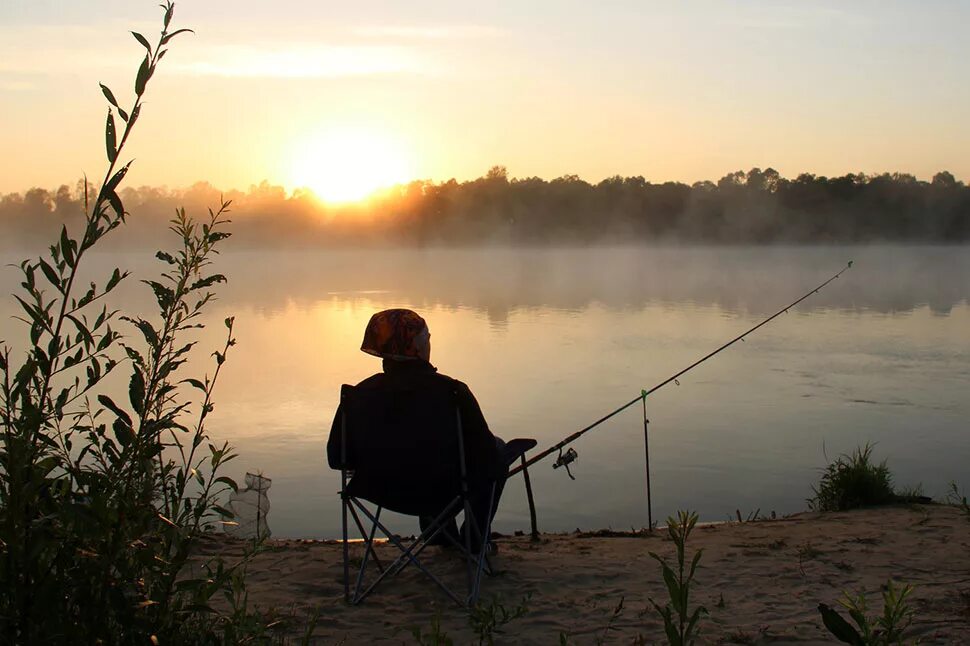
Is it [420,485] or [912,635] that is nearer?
[912,635]

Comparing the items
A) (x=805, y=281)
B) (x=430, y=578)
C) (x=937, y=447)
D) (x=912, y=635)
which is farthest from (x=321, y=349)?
(x=805, y=281)

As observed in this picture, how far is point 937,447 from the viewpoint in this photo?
7.81 metres

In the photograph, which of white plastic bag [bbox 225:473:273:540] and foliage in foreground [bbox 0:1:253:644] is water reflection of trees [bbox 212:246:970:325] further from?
foliage in foreground [bbox 0:1:253:644]

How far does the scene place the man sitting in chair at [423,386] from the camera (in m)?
3.76

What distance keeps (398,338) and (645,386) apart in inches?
292

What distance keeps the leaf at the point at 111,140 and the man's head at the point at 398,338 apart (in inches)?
85.9

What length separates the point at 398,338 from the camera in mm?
3963

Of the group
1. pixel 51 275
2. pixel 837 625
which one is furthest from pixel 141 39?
pixel 837 625

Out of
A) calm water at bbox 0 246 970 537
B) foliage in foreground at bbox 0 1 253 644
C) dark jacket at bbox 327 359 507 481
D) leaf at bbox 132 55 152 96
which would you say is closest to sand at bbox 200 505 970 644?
dark jacket at bbox 327 359 507 481

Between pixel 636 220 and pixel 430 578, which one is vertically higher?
pixel 636 220

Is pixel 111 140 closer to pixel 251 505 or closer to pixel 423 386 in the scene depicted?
pixel 423 386

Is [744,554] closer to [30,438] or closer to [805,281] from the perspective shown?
[30,438]

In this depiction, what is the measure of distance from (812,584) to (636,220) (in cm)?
8224

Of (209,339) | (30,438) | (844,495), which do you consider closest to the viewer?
(30,438)
